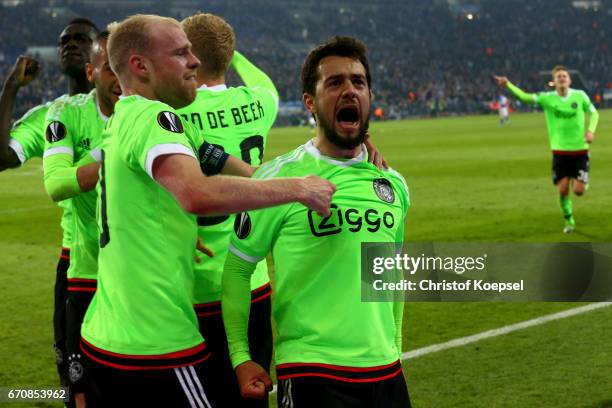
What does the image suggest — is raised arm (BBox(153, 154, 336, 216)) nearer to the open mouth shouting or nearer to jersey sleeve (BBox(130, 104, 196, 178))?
jersey sleeve (BBox(130, 104, 196, 178))

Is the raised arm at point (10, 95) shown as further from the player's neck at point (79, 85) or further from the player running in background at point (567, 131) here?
the player running in background at point (567, 131)

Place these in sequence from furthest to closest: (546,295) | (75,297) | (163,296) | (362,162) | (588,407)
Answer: (546,295), (588,407), (75,297), (362,162), (163,296)

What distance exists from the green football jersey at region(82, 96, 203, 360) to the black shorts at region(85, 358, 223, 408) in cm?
5

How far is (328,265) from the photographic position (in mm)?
3314

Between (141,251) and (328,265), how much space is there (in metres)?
0.63

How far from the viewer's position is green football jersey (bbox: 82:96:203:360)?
318 cm

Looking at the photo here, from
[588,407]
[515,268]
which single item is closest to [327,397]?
[588,407]

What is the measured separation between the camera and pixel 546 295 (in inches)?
367

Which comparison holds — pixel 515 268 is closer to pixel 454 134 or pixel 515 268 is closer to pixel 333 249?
pixel 333 249

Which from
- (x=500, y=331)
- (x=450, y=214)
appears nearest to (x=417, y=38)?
(x=450, y=214)

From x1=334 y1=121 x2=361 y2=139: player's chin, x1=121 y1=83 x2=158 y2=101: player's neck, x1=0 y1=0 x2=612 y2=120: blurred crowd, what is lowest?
x1=0 y1=0 x2=612 y2=120: blurred crowd

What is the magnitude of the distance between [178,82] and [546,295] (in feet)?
22.3

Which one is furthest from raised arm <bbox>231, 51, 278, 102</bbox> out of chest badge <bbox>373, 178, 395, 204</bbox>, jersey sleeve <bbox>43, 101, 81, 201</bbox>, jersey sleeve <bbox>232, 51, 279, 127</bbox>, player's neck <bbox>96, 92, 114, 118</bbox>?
chest badge <bbox>373, 178, 395, 204</bbox>

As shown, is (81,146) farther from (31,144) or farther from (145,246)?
(145,246)
